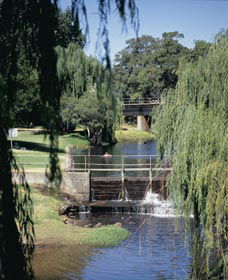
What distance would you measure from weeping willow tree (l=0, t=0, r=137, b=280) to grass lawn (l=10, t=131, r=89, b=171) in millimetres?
24697

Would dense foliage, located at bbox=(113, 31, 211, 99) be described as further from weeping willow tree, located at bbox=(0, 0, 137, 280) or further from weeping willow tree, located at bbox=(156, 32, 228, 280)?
weeping willow tree, located at bbox=(0, 0, 137, 280)

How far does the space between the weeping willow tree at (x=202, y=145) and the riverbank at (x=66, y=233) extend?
7.56 m

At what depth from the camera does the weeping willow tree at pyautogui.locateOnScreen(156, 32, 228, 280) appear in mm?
10664

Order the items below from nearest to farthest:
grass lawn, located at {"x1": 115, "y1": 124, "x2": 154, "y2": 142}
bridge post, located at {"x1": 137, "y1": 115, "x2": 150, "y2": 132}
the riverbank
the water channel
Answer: the water channel < the riverbank < grass lawn, located at {"x1": 115, "y1": 124, "x2": 154, "y2": 142} < bridge post, located at {"x1": 137, "y1": 115, "x2": 150, "y2": 132}

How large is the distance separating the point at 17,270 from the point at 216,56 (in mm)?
8864

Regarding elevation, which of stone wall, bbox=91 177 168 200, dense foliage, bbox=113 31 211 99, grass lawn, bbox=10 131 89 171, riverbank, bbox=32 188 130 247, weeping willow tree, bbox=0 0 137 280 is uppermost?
dense foliage, bbox=113 31 211 99

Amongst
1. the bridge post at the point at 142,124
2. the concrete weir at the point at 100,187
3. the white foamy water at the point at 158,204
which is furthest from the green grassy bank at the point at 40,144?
the white foamy water at the point at 158,204

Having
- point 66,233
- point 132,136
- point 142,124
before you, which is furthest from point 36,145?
point 142,124

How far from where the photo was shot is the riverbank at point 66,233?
64.8ft

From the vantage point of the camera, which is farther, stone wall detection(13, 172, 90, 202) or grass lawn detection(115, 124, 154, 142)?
grass lawn detection(115, 124, 154, 142)

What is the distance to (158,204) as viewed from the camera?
2639 cm

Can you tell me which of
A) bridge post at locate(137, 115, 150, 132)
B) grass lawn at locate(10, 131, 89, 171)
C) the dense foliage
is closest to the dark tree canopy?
the dense foliage

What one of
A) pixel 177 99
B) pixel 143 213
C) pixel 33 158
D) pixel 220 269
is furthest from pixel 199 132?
pixel 33 158

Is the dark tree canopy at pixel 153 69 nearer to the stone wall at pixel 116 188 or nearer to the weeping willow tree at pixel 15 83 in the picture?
the stone wall at pixel 116 188
